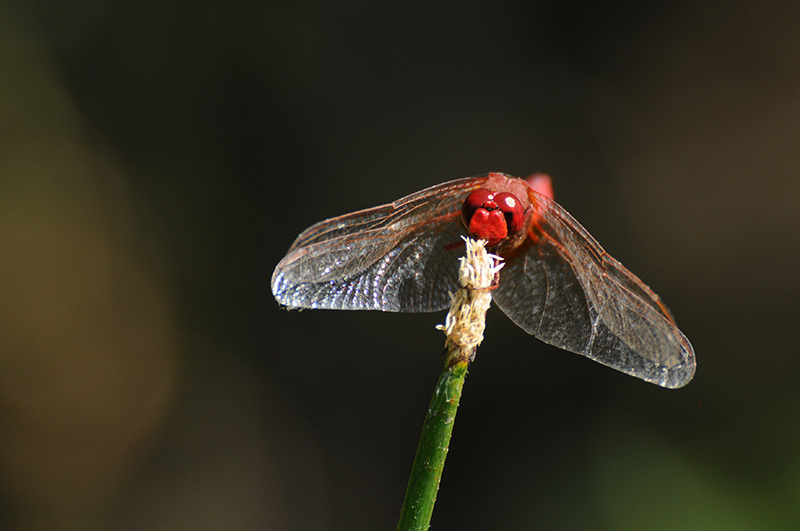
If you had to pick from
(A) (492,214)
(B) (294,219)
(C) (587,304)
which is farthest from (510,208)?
(B) (294,219)

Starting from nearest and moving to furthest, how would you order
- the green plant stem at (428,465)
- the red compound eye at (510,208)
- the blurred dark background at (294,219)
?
the green plant stem at (428,465) → the red compound eye at (510,208) → the blurred dark background at (294,219)

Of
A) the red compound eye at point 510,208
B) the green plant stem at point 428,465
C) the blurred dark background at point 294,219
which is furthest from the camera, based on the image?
the blurred dark background at point 294,219

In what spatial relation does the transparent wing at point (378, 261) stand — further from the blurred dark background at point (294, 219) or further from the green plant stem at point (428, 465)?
the blurred dark background at point (294, 219)

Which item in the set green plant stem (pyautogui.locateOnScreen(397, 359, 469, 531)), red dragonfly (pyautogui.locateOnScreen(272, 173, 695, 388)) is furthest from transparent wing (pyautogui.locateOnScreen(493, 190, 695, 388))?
green plant stem (pyautogui.locateOnScreen(397, 359, 469, 531))

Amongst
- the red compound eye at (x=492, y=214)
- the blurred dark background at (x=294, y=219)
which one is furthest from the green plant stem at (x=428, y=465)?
the blurred dark background at (x=294, y=219)

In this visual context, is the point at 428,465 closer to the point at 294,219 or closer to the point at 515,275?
the point at 515,275

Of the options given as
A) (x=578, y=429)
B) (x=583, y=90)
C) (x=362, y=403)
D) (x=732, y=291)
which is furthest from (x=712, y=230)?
(x=362, y=403)
